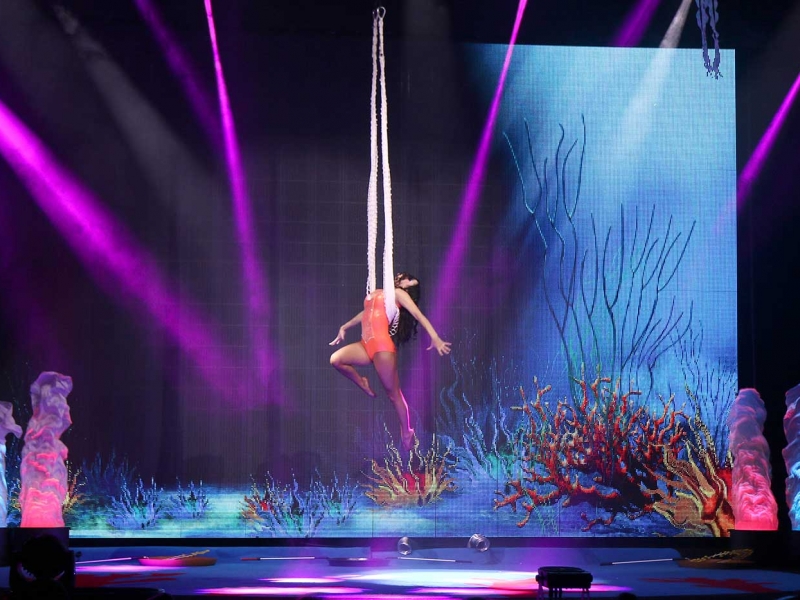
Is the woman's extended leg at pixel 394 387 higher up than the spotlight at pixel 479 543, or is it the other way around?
the woman's extended leg at pixel 394 387

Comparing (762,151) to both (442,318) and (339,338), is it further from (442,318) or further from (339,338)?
(339,338)

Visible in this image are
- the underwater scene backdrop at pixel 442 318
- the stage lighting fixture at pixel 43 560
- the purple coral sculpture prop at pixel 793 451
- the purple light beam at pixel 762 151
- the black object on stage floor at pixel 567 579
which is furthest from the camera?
the purple light beam at pixel 762 151

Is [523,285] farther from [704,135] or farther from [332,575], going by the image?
[332,575]

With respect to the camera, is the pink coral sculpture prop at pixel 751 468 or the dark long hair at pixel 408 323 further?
the dark long hair at pixel 408 323

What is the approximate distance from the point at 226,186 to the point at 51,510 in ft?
9.89

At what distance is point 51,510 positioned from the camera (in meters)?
8.24

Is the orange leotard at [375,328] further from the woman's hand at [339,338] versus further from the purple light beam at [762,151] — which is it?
the purple light beam at [762,151]

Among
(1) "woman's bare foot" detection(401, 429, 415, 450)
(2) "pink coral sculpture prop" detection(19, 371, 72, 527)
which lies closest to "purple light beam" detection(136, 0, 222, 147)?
(2) "pink coral sculpture prop" detection(19, 371, 72, 527)

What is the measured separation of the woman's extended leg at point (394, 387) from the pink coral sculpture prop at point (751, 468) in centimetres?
265

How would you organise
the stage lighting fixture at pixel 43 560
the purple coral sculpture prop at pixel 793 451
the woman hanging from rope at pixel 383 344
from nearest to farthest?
the stage lighting fixture at pixel 43 560, the purple coral sculpture prop at pixel 793 451, the woman hanging from rope at pixel 383 344

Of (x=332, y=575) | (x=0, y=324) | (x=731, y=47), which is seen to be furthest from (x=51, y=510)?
(x=731, y=47)

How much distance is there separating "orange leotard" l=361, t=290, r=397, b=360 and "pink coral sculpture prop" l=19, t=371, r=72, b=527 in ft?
8.17

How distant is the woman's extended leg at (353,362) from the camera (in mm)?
9125

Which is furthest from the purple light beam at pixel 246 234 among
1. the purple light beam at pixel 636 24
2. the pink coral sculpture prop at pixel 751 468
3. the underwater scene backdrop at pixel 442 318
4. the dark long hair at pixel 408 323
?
the pink coral sculpture prop at pixel 751 468
